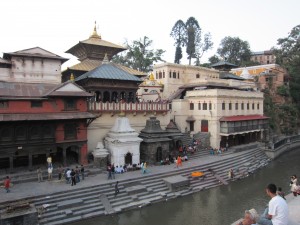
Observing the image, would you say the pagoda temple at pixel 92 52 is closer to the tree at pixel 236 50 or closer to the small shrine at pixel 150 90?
the small shrine at pixel 150 90

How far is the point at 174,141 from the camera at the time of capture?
2498 cm

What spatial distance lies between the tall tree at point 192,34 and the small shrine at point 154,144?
122 feet

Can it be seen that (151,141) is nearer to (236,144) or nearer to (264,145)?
(236,144)

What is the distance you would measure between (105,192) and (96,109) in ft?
30.1

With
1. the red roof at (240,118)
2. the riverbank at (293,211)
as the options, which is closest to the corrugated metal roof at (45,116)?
the riverbank at (293,211)

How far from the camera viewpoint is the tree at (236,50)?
6849 centimetres

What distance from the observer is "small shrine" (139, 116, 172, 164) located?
22156 mm

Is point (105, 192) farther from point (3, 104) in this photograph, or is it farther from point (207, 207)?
point (3, 104)

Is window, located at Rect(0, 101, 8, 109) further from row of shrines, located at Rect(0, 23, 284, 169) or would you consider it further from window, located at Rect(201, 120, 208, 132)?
window, located at Rect(201, 120, 208, 132)

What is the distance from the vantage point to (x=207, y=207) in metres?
15.7

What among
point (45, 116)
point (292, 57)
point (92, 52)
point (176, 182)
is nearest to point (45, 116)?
point (45, 116)

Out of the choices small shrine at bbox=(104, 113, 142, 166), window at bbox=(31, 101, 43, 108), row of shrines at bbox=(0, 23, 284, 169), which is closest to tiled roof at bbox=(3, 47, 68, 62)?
row of shrines at bbox=(0, 23, 284, 169)

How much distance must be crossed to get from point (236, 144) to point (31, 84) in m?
23.7

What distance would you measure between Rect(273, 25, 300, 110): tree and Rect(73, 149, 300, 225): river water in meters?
31.5
